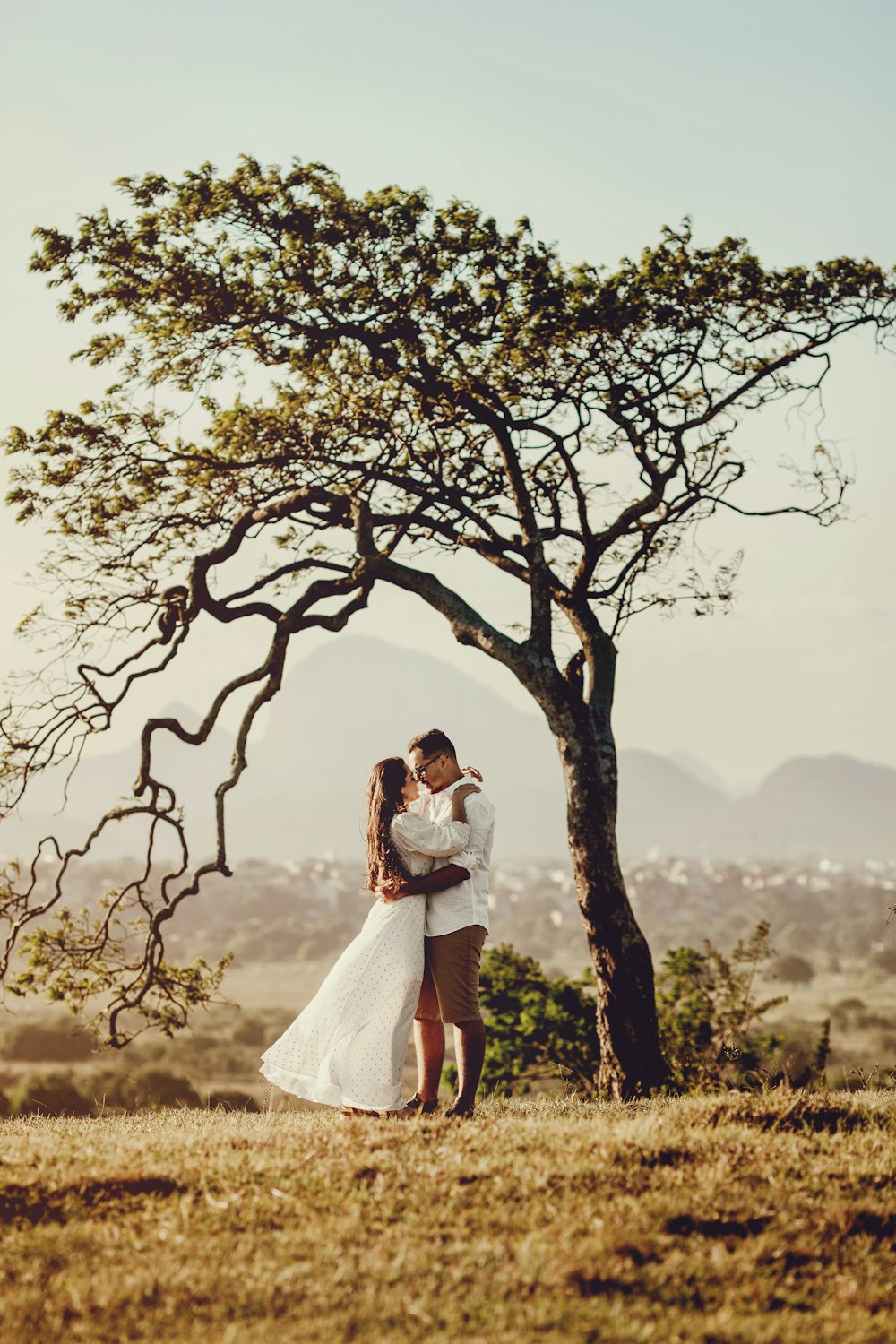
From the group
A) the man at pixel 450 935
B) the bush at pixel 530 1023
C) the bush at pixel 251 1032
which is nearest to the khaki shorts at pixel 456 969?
the man at pixel 450 935

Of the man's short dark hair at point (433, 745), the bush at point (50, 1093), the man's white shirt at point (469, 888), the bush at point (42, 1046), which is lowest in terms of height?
the bush at point (42, 1046)

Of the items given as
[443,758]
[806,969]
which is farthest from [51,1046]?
[443,758]

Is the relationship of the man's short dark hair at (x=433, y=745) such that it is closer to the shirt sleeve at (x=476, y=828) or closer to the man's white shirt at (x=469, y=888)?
the man's white shirt at (x=469, y=888)

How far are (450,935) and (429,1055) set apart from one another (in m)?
0.93

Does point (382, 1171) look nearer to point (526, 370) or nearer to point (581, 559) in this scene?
point (581, 559)

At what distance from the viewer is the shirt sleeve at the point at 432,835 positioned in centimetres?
791

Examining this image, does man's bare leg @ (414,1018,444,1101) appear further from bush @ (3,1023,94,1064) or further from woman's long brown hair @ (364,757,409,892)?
bush @ (3,1023,94,1064)

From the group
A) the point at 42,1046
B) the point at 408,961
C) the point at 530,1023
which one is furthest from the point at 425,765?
the point at 42,1046

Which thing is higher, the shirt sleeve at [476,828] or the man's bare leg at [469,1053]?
the shirt sleeve at [476,828]

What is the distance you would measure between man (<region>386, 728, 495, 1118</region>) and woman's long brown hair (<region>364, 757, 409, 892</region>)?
125mm

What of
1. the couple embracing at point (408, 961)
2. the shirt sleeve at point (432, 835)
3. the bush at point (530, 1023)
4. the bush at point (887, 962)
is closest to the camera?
the shirt sleeve at point (432, 835)

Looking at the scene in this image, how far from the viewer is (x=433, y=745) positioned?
8273 millimetres

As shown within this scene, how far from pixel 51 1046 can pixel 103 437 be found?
237 feet

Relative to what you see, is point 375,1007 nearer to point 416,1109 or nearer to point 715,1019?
point 416,1109
